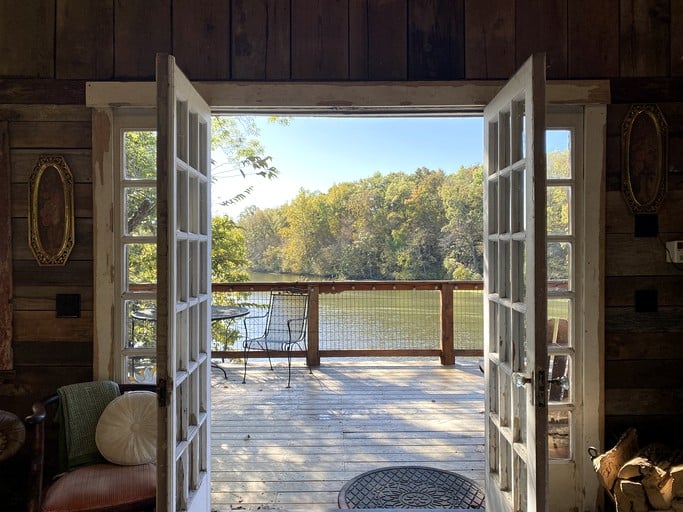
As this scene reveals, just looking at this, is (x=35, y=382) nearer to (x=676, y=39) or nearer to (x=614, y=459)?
(x=614, y=459)

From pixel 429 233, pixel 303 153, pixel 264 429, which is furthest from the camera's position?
pixel 303 153

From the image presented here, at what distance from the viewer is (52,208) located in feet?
6.59

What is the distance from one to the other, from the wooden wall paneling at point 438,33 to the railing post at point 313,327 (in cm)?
327

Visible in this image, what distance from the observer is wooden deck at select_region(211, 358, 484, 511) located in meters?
2.48

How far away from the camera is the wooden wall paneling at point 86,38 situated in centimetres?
203

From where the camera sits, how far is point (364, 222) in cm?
1231

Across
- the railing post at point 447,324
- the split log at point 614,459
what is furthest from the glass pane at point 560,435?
the railing post at point 447,324

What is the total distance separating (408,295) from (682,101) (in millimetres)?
3410

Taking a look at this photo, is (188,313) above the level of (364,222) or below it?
below

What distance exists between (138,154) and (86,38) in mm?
586

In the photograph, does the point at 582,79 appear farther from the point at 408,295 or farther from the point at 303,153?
the point at 303,153

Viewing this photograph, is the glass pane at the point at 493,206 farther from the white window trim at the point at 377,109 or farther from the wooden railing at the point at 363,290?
the wooden railing at the point at 363,290

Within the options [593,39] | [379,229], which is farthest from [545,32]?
[379,229]

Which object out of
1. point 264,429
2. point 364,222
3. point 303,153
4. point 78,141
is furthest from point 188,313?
point 303,153
